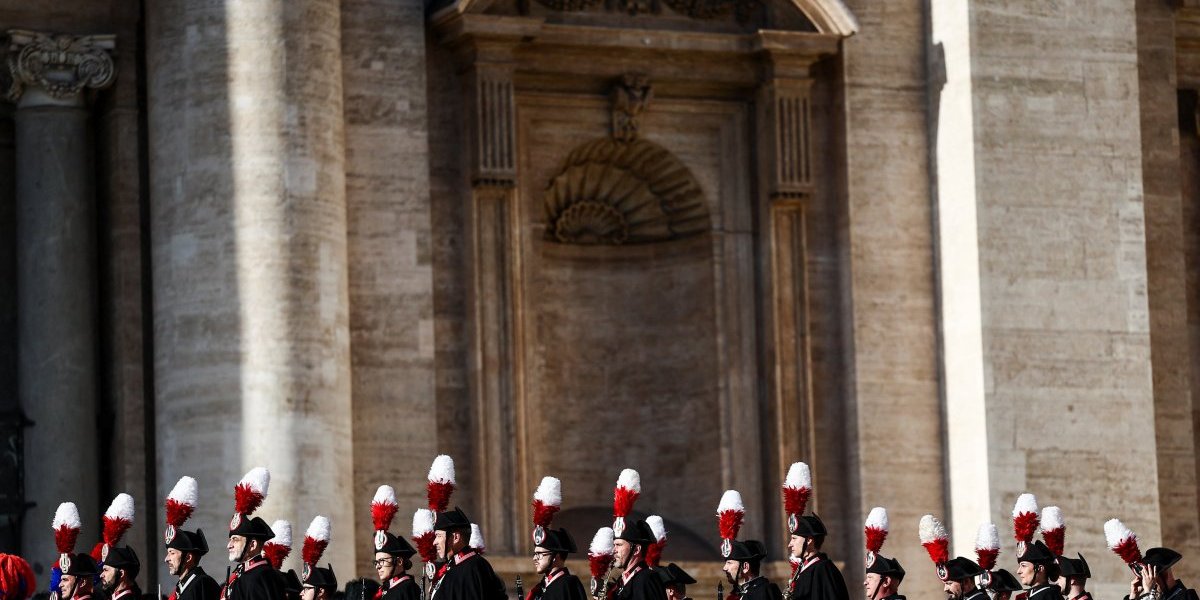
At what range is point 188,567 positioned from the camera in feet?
76.2

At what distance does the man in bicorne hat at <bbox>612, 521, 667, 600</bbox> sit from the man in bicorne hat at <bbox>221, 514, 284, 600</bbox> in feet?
8.13

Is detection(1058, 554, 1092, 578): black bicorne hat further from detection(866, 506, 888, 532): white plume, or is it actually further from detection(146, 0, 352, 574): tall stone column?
detection(146, 0, 352, 574): tall stone column

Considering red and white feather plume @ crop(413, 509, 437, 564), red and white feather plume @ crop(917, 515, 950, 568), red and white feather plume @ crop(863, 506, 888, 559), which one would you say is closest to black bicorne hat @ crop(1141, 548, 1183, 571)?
red and white feather plume @ crop(917, 515, 950, 568)

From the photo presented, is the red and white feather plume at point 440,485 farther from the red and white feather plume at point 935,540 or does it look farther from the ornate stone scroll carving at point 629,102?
the ornate stone scroll carving at point 629,102

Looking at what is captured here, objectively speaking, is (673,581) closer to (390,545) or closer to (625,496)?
(625,496)

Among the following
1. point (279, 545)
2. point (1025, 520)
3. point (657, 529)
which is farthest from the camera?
point (1025, 520)

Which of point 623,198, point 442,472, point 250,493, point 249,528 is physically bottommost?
point 249,528

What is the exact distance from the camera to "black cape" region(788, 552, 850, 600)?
907 inches

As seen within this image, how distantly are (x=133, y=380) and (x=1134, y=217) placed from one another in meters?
9.96

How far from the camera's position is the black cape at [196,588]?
22891 millimetres

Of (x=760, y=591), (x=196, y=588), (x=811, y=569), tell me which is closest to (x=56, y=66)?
(x=196, y=588)

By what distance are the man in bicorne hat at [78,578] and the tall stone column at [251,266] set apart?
5330mm

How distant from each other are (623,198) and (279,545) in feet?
27.5

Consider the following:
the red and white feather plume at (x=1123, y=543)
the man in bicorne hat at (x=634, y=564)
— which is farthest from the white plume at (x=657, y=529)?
the red and white feather plume at (x=1123, y=543)
